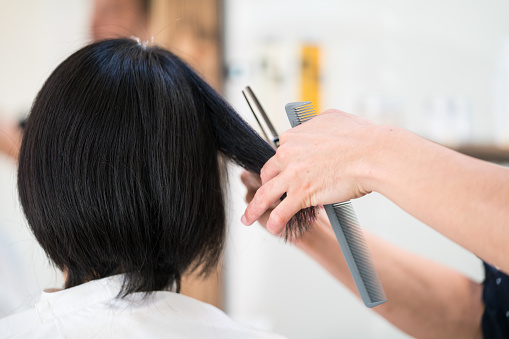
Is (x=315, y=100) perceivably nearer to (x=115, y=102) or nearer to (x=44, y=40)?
(x=44, y=40)

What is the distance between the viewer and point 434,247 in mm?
2340

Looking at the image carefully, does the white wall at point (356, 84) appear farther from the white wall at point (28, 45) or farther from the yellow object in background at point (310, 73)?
the white wall at point (28, 45)

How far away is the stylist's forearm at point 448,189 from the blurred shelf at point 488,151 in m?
1.59

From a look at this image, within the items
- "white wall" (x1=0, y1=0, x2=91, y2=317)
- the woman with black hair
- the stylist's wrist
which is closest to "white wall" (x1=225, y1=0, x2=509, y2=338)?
"white wall" (x1=0, y1=0, x2=91, y2=317)

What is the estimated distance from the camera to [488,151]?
2205 millimetres

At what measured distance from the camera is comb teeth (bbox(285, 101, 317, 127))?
915mm

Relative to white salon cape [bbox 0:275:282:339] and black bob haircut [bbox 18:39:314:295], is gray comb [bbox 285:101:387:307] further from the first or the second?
white salon cape [bbox 0:275:282:339]

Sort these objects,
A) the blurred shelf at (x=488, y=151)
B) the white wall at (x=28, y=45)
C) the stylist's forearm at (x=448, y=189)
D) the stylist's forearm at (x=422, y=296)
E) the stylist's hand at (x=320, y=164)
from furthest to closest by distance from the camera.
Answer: the white wall at (x=28, y=45) < the blurred shelf at (x=488, y=151) < the stylist's forearm at (x=422, y=296) < the stylist's hand at (x=320, y=164) < the stylist's forearm at (x=448, y=189)

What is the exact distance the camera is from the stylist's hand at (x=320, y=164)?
81 cm

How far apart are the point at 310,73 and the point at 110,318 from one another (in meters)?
1.89

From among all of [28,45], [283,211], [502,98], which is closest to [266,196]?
[283,211]

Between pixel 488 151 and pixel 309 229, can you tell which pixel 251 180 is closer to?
pixel 309 229

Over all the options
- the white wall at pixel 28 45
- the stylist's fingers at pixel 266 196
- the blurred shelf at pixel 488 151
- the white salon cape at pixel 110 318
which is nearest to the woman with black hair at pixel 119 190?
the white salon cape at pixel 110 318

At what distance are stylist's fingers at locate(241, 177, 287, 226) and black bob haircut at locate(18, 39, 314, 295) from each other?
10cm
